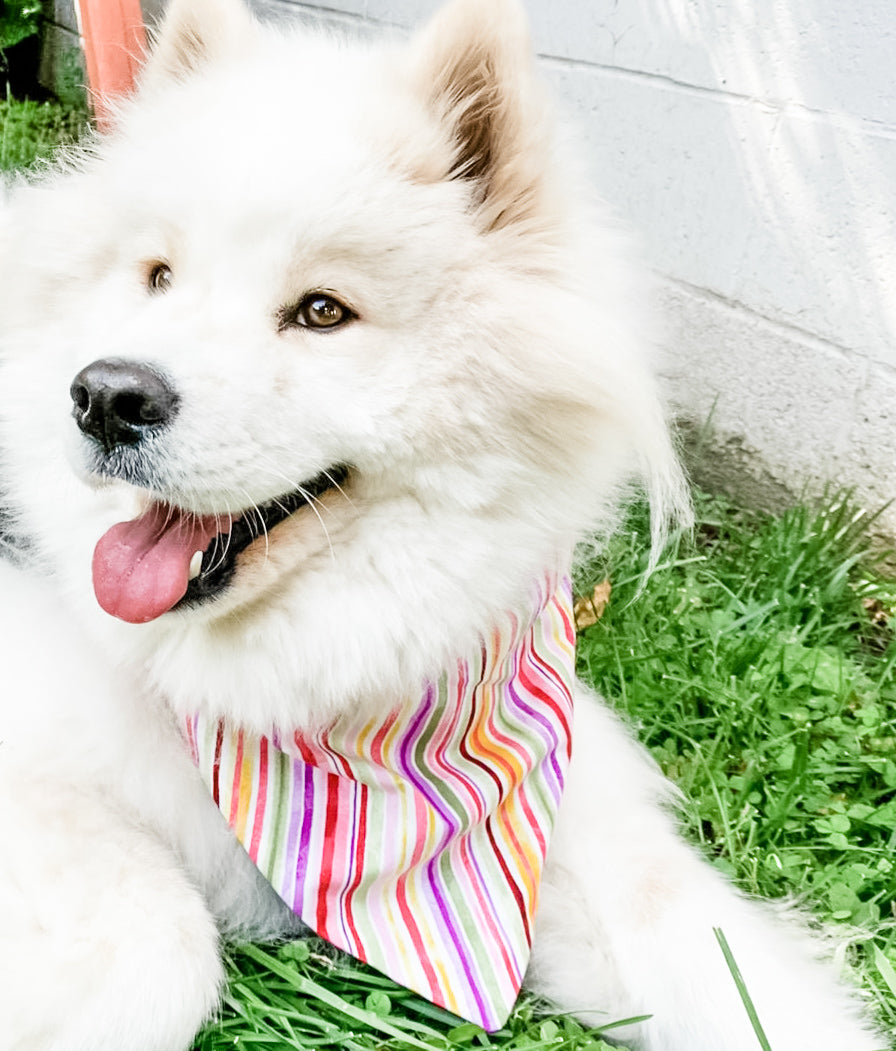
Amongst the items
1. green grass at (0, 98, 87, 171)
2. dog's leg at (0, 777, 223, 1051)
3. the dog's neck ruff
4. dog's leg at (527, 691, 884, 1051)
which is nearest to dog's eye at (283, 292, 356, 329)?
the dog's neck ruff

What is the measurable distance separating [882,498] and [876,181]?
951 mm

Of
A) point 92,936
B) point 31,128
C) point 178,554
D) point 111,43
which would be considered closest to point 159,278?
point 178,554

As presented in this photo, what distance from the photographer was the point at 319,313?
1.62m

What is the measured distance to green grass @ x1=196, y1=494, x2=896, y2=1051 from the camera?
6.19ft

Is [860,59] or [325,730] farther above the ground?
[860,59]

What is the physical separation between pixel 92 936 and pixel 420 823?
0.59 meters

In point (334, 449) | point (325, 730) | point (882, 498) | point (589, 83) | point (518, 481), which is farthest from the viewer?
point (589, 83)

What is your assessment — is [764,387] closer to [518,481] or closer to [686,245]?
[686,245]

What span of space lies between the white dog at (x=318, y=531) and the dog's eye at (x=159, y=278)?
0.01m

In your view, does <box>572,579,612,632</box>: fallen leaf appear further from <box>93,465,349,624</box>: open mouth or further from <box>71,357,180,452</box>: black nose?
<box>71,357,180,452</box>: black nose

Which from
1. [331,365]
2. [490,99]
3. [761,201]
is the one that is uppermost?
[490,99]

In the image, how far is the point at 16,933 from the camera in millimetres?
1592

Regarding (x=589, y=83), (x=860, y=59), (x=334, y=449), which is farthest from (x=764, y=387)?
(x=334, y=449)

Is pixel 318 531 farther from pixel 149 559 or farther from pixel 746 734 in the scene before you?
pixel 746 734
